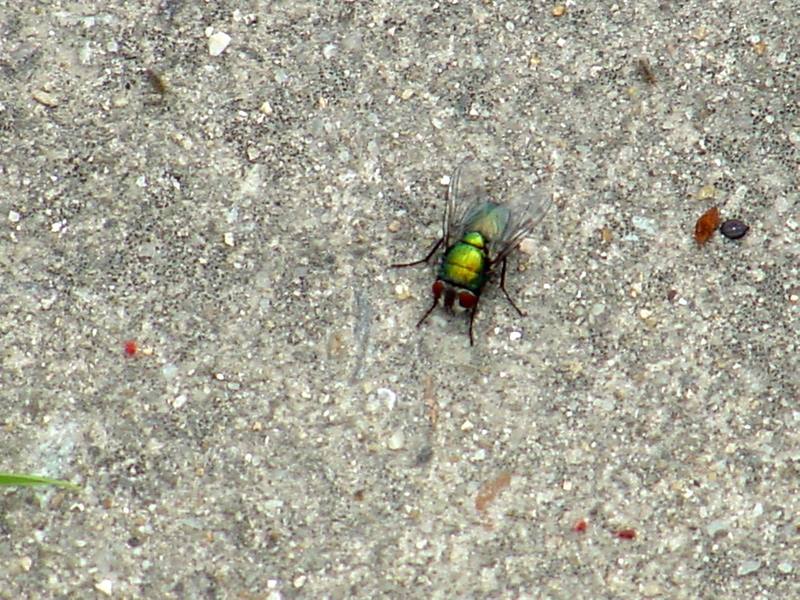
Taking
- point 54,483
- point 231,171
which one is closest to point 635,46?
point 231,171

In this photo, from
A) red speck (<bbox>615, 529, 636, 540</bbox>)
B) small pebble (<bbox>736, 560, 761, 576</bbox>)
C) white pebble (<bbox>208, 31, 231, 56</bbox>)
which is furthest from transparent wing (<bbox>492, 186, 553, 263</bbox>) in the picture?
small pebble (<bbox>736, 560, 761, 576</bbox>)

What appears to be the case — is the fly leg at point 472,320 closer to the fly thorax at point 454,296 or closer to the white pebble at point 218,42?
the fly thorax at point 454,296

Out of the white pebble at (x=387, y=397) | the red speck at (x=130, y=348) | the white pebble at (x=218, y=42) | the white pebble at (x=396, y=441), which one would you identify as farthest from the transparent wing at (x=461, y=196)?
the red speck at (x=130, y=348)

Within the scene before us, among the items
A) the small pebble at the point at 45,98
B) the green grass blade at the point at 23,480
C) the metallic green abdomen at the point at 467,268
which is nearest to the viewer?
the green grass blade at the point at 23,480

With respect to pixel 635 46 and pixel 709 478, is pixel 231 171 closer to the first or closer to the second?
pixel 635 46

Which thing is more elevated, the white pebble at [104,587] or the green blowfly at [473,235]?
the green blowfly at [473,235]

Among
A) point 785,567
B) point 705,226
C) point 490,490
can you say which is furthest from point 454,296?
point 785,567
